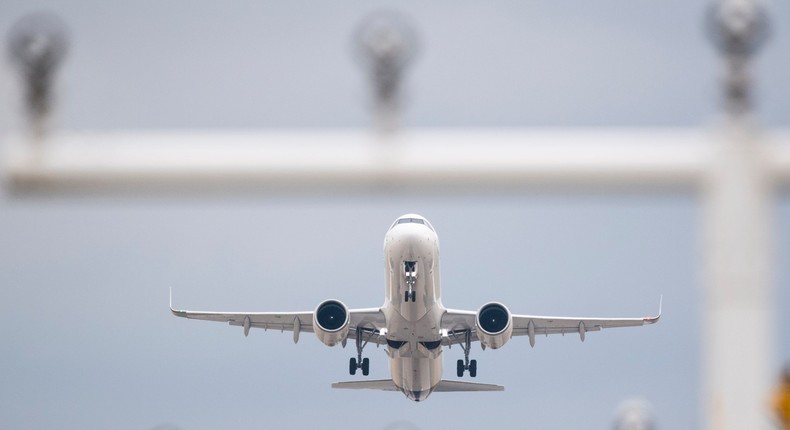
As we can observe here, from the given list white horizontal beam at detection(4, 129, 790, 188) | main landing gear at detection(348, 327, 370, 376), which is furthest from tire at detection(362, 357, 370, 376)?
white horizontal beam at detection(4, 129, 790, 188)

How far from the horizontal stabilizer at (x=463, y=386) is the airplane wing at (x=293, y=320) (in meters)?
3.77

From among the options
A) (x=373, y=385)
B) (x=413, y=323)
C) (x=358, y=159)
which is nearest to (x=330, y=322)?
(x=413, y=323)

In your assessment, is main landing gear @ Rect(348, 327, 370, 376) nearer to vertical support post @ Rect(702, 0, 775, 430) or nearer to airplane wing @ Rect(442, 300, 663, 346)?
airplane wing @ Rect(442, 300, 663, 346)

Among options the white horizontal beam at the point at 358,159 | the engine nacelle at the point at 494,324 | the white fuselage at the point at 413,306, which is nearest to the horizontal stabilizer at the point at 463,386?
the white fuselage at the point at 413,306

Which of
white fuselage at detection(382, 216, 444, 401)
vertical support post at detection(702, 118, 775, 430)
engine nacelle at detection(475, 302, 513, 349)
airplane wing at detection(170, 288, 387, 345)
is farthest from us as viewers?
airplane wing at detection(170, 288, 387, 345)

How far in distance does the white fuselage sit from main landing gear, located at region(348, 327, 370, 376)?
3.86 feet

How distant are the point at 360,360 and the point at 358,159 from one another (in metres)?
37.9

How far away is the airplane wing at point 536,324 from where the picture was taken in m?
40.4

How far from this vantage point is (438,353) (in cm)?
4128

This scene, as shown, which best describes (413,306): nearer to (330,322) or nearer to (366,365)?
(330,322)

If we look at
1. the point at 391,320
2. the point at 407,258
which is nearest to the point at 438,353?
the point at 391,320

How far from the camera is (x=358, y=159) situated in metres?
6.00

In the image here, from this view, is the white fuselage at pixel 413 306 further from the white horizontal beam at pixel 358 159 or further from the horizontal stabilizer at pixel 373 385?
the white horizontal beam at pixel 358 159

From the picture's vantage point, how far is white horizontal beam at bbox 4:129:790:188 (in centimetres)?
577
